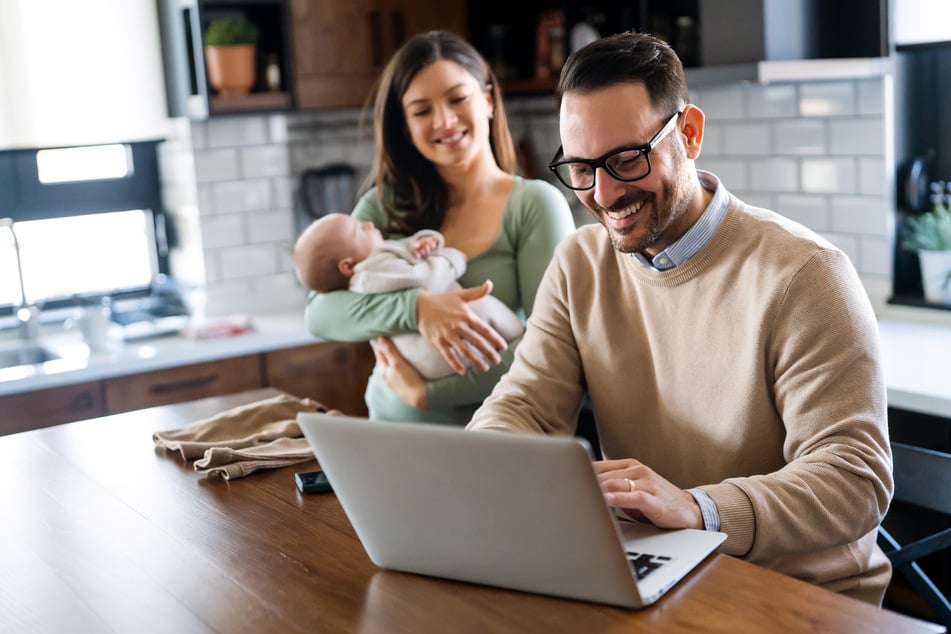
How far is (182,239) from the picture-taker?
4.16 m

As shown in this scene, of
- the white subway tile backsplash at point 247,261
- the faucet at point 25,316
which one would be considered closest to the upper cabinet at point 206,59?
the white subway tile backsplash at point 247,261

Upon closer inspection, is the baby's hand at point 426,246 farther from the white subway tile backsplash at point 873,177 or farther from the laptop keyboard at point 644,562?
the white subway tile backsplash at point 873,177

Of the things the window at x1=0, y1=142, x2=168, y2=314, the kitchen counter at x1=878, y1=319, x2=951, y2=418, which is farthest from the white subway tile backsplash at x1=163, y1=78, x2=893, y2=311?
the kitchen counter at x1=878, y1=319, x2=951, y2=418

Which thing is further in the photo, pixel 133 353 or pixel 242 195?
pixel 242 195

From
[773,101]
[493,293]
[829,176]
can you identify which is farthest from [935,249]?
[493,293]

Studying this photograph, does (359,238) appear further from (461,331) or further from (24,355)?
(24,355)

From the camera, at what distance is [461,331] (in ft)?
7.39

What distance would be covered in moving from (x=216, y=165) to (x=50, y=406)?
1.13 m

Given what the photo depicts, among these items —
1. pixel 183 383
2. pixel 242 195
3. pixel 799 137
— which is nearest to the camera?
pixel 799 137

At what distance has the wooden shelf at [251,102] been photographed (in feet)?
12.4

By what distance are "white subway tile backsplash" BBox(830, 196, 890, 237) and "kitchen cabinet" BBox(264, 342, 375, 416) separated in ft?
5.21

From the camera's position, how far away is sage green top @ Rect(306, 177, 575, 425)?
7.70 ft

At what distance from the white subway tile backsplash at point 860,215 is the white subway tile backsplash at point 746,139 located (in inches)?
12.1

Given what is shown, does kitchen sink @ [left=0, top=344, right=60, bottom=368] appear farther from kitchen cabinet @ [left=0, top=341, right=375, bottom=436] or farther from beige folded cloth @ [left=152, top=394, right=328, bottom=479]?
beige folded cloth @ [left=152, top=394, right=328, bottom=479]
